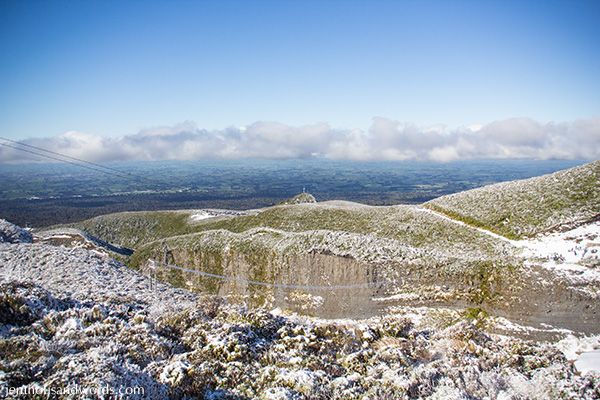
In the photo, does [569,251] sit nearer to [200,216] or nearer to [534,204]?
[534,204]

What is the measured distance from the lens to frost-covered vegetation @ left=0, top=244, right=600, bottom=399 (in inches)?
349

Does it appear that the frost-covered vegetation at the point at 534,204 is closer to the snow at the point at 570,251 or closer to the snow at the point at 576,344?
the snow at the point at 570,251

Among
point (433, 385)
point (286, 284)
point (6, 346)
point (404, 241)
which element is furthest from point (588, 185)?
point (6, 346)

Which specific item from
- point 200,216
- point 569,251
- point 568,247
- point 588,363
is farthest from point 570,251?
point 200,216

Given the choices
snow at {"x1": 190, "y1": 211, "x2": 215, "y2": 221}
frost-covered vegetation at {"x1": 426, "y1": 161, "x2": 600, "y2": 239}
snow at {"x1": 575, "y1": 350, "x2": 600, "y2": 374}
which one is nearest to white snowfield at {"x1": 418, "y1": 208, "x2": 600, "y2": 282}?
frost-covered vegetation at {"x1": 426, "y1": 161, "x2": 600, "y2": 239}

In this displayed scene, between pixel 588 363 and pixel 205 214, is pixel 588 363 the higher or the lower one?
the higher one

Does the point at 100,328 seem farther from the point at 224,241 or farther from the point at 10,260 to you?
the point at 224,241

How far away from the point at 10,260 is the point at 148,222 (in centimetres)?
4363

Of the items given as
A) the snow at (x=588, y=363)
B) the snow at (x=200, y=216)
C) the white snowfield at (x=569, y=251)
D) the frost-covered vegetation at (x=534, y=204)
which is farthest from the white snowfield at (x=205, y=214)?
the snow at (x=588, y=363)

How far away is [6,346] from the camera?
9.23m

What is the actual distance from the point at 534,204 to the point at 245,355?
91.1 ft

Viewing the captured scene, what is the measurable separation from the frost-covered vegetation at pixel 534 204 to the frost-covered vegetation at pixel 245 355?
1702 cm

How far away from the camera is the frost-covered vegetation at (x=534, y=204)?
26.2 meters

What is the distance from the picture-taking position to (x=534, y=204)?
96.9 ft
